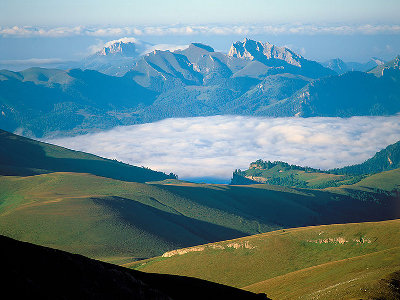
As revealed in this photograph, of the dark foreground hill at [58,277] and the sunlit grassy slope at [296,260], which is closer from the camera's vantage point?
the dark foreground hill at [58,277]

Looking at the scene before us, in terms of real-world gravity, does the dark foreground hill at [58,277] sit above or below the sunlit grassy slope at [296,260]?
above

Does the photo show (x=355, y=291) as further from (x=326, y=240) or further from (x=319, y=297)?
(x=326, y=240)

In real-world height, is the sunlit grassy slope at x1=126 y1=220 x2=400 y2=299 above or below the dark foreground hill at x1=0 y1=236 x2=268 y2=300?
below

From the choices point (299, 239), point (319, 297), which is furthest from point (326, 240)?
point (319, 297)

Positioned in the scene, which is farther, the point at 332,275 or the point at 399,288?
the point at 332,275
